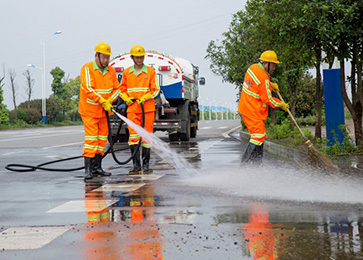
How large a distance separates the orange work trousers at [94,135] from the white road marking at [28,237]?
3.91 metres

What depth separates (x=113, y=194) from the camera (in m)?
6.95

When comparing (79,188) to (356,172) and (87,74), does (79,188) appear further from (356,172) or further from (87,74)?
(356,172)

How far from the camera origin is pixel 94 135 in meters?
8.84

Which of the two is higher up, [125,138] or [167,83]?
[167,83]

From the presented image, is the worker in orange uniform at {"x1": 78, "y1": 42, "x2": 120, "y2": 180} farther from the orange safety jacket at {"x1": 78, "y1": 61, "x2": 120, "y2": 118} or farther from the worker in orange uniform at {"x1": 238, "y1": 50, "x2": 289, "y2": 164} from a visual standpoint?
the worker in orange uniform at {"x1": 238, "y1": 50, "x2": 289, "y2": 164}

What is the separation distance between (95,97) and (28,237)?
4286 mm

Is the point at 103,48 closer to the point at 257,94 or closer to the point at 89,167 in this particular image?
the point at 89,167

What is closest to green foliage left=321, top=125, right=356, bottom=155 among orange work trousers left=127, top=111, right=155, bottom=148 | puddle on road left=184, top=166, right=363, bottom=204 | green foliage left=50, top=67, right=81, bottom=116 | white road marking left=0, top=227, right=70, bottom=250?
puddle on road left=184, top=166, right=363, bottom=204

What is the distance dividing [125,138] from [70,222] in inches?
583

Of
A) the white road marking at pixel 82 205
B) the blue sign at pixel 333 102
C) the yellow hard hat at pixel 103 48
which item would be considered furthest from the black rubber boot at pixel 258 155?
the blue sign at pixel 333 102

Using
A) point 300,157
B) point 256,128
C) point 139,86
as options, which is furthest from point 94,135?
point 300,157

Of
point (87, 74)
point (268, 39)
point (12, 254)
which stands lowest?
point (12, 254)

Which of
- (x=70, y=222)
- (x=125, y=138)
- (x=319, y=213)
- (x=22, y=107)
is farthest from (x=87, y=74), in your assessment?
(x=22, y=107)

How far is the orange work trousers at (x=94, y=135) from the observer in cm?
879
